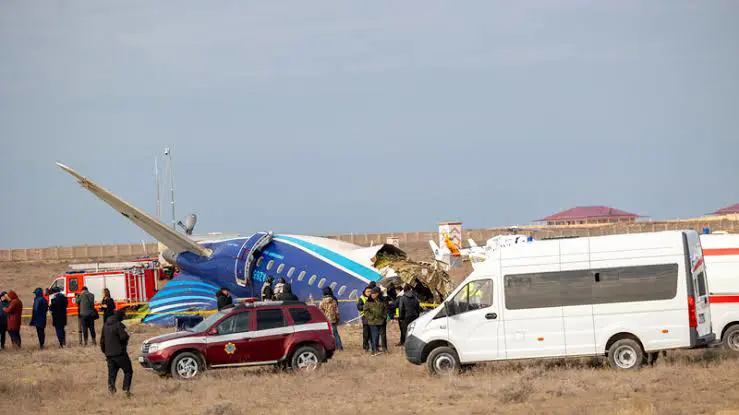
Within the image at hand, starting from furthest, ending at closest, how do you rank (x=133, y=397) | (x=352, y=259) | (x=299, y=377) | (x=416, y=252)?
1. (x=416, y=252)
2. (x=352, y=259)
3. (x=299, y=377)
4. (x=133, y=397)

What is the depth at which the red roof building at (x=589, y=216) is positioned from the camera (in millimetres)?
172375

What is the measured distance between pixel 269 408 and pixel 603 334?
6.63 metres

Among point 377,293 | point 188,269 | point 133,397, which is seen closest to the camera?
point 133,397

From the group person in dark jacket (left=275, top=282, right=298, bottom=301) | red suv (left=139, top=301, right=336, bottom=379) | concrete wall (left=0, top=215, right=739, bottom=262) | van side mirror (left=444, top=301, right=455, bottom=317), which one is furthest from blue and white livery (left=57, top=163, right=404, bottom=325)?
concrete wall (left=0, top=215, right=739, bottom=262)

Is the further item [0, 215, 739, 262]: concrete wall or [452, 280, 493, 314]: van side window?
[0, 215, 739, 262]: concrete wall

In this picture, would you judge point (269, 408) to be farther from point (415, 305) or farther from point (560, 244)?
point (415, 305)

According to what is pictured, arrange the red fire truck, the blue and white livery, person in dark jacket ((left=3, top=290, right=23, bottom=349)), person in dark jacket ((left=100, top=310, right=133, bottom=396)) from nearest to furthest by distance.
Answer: person in dark jacket ((left=100, top=310, right=133, bottom=396))
person in dark jacket ((left=3, top=290, right=23, bottom=349))
the blue and white livery
the red fire truck

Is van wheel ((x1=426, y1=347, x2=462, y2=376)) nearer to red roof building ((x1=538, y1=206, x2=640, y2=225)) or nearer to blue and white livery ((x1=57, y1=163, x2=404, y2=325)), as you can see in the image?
blue and white livery ((x1=57, y1=163, x2=404, y2=325))

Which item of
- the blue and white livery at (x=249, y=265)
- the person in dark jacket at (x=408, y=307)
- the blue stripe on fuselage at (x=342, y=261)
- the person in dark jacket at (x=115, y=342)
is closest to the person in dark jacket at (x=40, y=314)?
the blue and white livery at (x=249, y=265)

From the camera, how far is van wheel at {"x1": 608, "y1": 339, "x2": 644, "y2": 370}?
21.2m

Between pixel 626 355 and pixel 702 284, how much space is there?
2.00 meters

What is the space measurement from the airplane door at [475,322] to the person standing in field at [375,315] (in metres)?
5.35

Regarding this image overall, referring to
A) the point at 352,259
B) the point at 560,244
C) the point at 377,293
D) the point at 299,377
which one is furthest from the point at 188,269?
the point at 560,244

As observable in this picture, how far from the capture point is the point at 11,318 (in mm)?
31391
